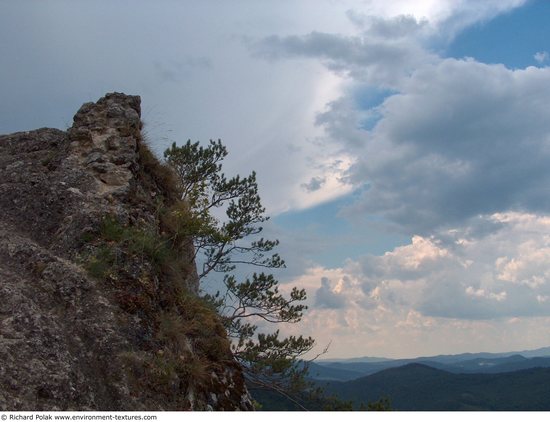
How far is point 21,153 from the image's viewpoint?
14.4 meters

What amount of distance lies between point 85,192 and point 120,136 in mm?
2933

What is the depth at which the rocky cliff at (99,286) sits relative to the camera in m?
7.93

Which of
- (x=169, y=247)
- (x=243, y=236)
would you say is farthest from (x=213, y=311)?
(x=243, y=236)

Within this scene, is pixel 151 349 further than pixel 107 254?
No

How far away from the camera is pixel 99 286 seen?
9.88 m

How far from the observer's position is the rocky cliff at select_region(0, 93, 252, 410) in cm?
793

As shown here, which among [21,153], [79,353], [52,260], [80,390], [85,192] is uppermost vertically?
[21,153]

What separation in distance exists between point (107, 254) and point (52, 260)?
1.07 m

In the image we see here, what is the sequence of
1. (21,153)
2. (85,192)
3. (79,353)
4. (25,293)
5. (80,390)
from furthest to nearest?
(21,153), (85,192), (25,293), (79,353), (80,390)

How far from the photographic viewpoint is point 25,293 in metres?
8.97

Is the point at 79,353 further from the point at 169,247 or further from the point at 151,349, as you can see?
the point at 169,247

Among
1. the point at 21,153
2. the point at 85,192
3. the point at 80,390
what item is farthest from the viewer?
the point at 21,153

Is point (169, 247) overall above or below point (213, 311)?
above
